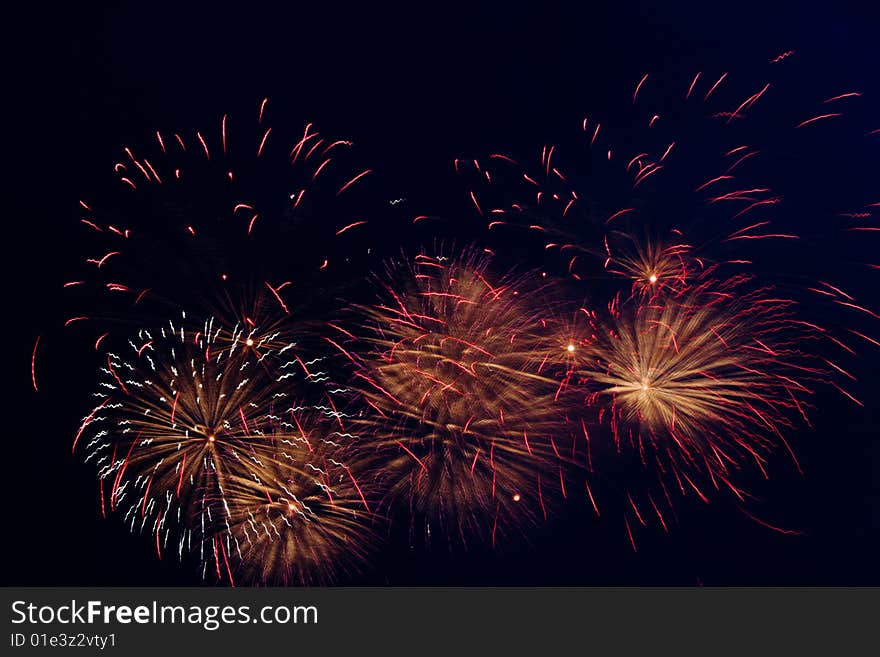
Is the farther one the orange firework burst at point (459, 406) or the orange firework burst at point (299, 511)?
the orange firework burst at point (459, 406)

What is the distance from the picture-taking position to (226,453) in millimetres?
4539

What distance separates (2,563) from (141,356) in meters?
2.72

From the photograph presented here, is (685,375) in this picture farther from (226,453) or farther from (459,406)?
(226,453)

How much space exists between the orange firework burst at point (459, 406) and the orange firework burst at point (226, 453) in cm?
52

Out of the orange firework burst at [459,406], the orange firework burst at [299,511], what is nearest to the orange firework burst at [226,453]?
the orange firework burst at [299,511]

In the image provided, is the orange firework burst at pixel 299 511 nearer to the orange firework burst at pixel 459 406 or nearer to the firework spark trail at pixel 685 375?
the orange firework burst at pixel 459 406

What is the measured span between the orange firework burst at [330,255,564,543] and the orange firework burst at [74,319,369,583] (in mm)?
517

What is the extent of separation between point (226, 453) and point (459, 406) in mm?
2195

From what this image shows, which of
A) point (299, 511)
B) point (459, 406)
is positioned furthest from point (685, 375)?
point (299, 511)

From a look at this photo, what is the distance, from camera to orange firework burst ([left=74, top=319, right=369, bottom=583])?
456 centimetres

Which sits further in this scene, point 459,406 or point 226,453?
point 459,406

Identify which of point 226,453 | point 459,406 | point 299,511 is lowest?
point 299,511

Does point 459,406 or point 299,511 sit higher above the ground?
point 459,406

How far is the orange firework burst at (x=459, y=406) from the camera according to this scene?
476 cm
